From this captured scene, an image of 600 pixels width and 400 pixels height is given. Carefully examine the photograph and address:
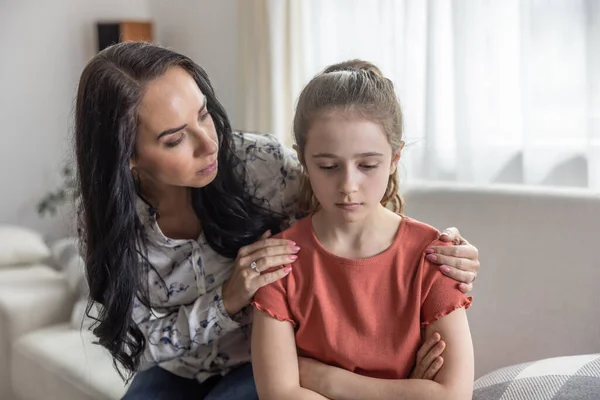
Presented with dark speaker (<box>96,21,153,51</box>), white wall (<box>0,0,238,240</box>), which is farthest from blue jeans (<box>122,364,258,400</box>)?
dark speaker (<box>96,21,153,51</box>)

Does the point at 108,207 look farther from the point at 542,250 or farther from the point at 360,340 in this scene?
the point at 542,250

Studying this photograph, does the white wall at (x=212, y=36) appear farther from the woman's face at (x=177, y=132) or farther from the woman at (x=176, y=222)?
the woman's face at (x=177, y=132)

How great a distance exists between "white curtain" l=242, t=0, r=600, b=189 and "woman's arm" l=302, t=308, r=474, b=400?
0.87 metres

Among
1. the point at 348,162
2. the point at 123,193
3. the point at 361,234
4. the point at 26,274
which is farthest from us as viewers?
the point at 26,274

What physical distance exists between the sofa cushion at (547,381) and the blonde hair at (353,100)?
505 mm

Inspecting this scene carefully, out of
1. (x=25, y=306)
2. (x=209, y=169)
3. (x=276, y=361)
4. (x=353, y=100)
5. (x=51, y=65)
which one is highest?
(x=51, y=65)

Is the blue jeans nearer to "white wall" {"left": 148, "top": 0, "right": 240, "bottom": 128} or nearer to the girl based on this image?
the girl

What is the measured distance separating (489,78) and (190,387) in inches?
51.1

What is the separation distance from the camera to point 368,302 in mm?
1217

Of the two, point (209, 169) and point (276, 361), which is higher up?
point (209, 169)

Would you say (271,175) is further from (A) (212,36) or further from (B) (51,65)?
(B) (51,65)

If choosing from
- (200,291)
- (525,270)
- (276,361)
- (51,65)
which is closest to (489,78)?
(525,270)

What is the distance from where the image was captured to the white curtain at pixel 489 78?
1.89 m

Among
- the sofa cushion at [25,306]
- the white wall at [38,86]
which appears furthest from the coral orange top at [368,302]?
the white wall at [38,86]
